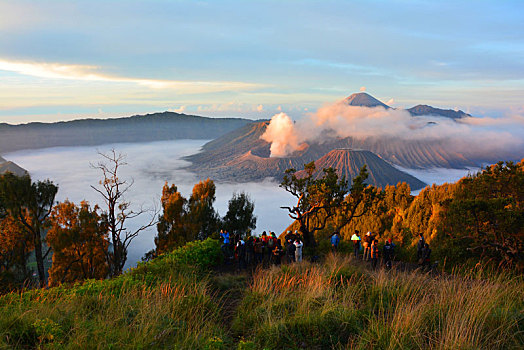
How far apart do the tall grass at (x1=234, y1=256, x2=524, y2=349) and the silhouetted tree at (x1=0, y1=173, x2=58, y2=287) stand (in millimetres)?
23187

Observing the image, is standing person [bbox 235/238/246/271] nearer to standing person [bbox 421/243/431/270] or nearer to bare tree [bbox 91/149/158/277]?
standing person [bbox 421/243/431/270]

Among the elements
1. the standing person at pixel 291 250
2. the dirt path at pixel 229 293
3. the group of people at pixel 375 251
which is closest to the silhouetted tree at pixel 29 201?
the standing person at pixel 291 250

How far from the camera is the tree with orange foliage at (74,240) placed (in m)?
26.7

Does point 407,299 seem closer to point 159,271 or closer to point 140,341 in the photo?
point 140,341

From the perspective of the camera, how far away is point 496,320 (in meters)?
4.43

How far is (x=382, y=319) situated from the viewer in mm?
4695

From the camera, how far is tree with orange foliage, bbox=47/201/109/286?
87.5ft

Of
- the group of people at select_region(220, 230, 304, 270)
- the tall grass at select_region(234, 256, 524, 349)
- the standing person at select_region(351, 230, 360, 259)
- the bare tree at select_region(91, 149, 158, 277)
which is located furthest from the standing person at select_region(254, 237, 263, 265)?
the bare tree at select_region(91, 149, 158, 277)

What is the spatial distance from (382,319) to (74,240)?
28.0 metres

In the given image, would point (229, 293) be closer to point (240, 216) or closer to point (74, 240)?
point (74, 240)

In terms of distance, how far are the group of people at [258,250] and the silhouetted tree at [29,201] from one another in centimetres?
1652

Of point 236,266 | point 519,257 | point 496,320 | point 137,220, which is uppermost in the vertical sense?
point 496,320

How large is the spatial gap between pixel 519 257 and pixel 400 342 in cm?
968

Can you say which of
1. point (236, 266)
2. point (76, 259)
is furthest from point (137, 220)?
point (236, 266)
